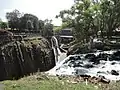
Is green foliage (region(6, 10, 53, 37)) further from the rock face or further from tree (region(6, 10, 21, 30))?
the rock face

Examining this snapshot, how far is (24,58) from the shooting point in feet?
78.7

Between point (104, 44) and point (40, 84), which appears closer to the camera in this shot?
point (40, 84)

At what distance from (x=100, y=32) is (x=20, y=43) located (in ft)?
73.5

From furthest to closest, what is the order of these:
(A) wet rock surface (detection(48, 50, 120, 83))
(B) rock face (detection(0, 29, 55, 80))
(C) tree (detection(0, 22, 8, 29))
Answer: (C) tree (detection(0, 22, 8, 29)) → (B) rock face (detection(0, 29, 55, 80)) → (A) wet rock surface (detection(48, 50, 120, 83))

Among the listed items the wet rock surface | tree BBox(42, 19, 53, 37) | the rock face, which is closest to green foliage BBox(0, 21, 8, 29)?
tree BBox(42, 19, 53, 37)

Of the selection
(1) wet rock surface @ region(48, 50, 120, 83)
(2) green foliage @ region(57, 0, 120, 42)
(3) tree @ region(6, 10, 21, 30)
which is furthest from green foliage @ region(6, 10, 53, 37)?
(1) wet rock surface @ region(48, 50, 120, 83)

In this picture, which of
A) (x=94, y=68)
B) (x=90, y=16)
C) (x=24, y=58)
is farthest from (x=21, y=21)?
(x=94, y=68)

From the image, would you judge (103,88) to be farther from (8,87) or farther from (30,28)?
(30,28)

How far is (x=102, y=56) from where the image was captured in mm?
26016

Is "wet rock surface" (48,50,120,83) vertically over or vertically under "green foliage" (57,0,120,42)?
under

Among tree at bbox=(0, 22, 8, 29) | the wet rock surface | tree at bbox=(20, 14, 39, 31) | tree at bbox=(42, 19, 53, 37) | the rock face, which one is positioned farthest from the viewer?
tree at bbox=(0, 22, 8, 29)

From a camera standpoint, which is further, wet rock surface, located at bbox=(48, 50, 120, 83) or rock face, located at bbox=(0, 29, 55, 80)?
rock face, located at bbox=(0, 29, 55, 80)

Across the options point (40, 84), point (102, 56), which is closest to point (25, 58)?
point (102, 56)

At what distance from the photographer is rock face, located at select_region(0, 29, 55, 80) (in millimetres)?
21391
